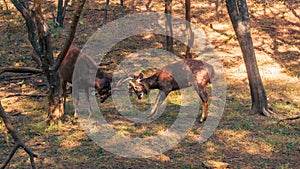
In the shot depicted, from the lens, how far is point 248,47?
12.3 metres

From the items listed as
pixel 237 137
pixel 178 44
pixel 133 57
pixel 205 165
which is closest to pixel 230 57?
pixel 178 44

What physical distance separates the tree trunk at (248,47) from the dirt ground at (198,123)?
0.36 metres

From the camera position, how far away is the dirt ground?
370 inches

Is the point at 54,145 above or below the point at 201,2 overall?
below

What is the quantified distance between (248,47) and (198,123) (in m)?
2.66

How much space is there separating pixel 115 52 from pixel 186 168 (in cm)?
1171

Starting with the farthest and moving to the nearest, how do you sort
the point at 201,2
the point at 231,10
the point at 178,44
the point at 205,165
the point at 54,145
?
the point at 201,2, the point at 178,44, the point at 231,10, the point at 54,145, the point at 205,165

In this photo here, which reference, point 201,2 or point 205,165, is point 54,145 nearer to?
point 205,165

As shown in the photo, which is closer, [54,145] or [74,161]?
[74,161]

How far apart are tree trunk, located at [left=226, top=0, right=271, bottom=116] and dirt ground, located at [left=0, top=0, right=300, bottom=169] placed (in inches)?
14.4

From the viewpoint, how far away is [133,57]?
1919 centimetres

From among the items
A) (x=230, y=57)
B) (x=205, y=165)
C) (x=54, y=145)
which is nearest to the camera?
(x=205, y=165)

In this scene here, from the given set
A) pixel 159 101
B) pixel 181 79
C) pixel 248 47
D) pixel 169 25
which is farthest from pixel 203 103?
pixel 169 25

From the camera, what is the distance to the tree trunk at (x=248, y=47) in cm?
1223
